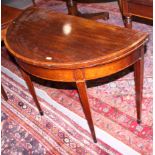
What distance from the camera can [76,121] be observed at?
6.42 ft

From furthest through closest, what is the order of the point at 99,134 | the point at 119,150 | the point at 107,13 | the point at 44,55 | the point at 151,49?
the point at 107,13 < the point at 151,49 < the point at 99,134 < the point at 119,150 < the point at 44,55

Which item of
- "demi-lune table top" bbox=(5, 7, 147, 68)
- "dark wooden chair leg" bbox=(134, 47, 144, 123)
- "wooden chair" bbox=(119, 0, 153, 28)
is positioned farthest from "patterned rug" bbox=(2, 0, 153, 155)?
"demi-lune table top" bbox=(5, 7, 147, 68)

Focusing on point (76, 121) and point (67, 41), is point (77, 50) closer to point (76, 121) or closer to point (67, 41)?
point (67, 41)

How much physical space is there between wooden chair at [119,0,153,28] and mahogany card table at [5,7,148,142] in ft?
1.32

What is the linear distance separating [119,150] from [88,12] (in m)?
2.46

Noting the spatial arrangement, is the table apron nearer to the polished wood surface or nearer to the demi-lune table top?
the demi-lune table top

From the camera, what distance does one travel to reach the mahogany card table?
1286mm

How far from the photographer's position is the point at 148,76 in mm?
2215

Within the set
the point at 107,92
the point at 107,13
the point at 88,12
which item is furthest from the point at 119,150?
the point at 88,12

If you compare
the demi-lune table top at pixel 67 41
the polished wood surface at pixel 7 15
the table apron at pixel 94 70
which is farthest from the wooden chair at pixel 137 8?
Result: the polished wood surface at pixel 7 15

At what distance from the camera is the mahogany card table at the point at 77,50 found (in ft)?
4.22

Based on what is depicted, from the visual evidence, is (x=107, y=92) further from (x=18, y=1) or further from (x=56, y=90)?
(x=18, y=1)

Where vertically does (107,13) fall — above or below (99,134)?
above

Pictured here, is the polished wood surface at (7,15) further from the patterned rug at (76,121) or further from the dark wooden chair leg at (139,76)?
the dark wooden chair leg at (139,76)
